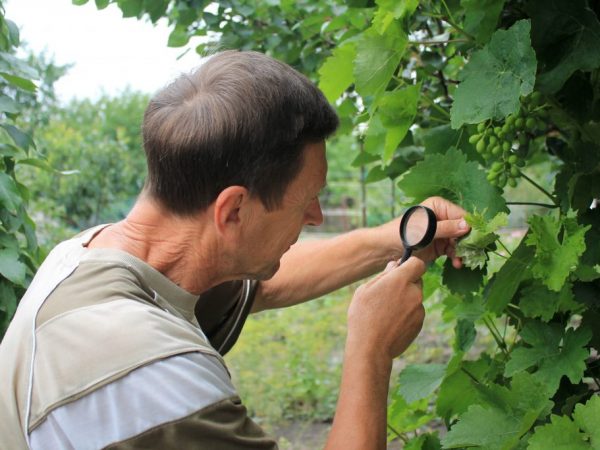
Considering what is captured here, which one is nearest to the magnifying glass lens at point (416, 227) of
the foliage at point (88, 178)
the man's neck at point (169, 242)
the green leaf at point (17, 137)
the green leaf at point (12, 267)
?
the man's neck at point (169, 242)

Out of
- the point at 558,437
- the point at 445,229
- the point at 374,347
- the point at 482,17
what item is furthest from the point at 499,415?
the point at 482,17

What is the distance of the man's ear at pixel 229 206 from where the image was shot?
1.63 m

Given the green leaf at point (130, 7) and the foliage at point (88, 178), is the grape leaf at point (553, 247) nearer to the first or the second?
the green leaf at point (130, 7)

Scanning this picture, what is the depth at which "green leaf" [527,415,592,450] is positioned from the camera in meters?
1.42

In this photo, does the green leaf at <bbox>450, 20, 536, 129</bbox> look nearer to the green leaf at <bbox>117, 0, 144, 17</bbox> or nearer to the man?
the man

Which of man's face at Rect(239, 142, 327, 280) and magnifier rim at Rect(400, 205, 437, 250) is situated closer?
man's face at Rect(239, 142, 327, 280)

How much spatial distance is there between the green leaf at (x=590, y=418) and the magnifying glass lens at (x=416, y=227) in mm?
576

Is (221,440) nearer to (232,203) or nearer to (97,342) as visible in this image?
(97,342)

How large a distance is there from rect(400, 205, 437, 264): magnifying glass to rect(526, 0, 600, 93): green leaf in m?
0.39

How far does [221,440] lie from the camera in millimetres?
1414

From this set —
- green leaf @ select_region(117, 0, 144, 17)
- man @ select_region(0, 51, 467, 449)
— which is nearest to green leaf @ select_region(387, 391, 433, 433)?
man @ select_region(0, 51, 467, 449)

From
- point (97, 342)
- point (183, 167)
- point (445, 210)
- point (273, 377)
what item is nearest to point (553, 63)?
point (445, 210)

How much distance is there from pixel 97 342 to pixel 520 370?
87 centimetres

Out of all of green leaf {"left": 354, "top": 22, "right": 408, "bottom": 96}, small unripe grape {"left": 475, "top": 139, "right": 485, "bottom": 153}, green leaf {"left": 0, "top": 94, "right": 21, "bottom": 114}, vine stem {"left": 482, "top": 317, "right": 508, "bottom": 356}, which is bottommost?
vine stem {"left": 482, "top": 317, "right": 508, "bottom": 356}
